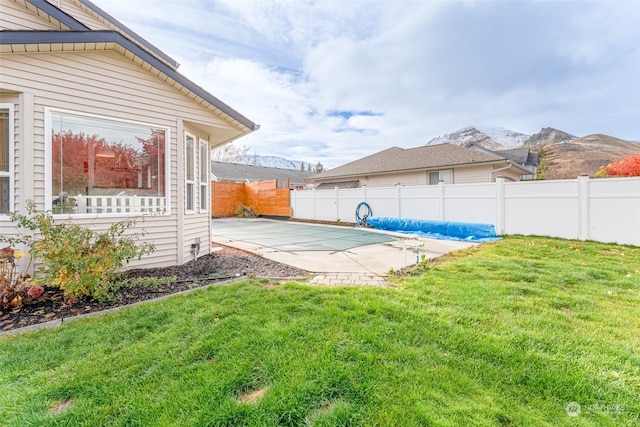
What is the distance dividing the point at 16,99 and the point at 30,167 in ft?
3.14

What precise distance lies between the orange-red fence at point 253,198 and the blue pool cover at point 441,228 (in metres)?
7.26

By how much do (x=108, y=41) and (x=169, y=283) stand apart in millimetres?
3803

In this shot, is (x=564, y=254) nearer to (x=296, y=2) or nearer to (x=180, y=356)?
(x=180, y=356)

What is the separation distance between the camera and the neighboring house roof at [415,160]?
45.9 feet

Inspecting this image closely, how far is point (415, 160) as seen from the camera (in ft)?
52.6

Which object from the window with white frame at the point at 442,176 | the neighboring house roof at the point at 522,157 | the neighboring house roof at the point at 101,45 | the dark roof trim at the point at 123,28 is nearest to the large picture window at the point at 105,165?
the neighboring house roof at the point at 101,45

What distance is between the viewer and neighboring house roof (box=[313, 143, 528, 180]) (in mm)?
13992

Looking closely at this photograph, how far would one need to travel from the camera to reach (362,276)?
4574 millimetres

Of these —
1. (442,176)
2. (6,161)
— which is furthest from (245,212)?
(6,161)

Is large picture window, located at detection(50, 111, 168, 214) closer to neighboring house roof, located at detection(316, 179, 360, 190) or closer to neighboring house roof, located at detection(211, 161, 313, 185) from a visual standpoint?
neighboring house roof, located at detection(316, 179, 360, 190)

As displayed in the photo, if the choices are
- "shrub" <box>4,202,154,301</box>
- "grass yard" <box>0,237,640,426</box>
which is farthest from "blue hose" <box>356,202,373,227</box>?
"shrub" <box>4,202,154,301</box>

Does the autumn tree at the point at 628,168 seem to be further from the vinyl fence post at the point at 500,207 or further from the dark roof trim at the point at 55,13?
the dark roof trim at the point at 55,13

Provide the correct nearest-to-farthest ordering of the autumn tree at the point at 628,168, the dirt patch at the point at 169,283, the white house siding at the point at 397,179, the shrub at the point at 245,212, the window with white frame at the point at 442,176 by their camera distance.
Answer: the dirt patch at the point at 169,283, the autumn tree at the point at 628,168, the window with white frame at the point at 442,176, the white house siding at the point at 397,179, the shrub at the point at 245,212

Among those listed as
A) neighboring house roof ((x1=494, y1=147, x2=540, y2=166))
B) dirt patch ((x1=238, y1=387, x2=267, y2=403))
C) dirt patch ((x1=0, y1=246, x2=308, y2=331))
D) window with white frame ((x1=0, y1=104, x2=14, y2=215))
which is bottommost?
dirt patch ((x1=238, y1=387, x2=267, y2=403))
